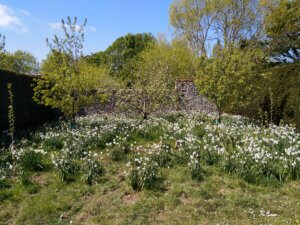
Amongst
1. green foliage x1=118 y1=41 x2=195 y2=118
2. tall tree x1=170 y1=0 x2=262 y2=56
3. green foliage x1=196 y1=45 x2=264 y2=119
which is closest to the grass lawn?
green foliage x1=196 y1=45 x2=264 y2=119

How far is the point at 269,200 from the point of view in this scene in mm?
5723

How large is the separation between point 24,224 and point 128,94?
886 cm

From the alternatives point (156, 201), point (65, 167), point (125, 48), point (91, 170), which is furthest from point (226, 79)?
point (125, 48)

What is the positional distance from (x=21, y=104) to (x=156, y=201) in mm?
8015

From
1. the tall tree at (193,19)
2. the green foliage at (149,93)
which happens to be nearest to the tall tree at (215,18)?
the tall tree at (193,19)

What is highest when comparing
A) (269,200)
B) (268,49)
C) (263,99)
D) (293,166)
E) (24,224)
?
(268,49)

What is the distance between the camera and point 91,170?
21.9 ft

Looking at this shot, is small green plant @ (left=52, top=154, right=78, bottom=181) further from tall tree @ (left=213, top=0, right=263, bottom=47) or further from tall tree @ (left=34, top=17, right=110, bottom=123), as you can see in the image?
tall tree @ (left=213, top=0, right=263, bottom=47)

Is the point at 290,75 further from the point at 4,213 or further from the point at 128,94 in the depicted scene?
the point at 4,213

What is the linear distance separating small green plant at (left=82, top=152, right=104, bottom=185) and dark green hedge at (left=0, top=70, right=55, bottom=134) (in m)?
4.88

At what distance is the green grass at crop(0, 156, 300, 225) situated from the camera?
17.3ft

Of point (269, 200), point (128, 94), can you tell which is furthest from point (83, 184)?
point (128, 94)

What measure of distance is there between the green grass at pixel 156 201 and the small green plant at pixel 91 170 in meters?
0.14

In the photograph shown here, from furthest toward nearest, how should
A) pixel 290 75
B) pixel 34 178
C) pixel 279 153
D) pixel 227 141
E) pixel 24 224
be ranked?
pixel 290 75
pixel 227 141
pixel 279 153
pixel 34 178
pixel 24 224
